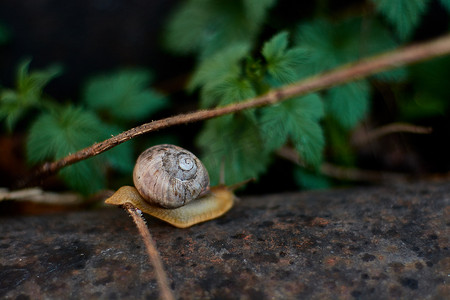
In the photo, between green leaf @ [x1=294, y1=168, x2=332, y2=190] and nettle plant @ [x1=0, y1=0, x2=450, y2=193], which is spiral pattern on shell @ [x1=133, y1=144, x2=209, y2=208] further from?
green leaf @ [x1=294, y1=168, x2=332, y2=190]

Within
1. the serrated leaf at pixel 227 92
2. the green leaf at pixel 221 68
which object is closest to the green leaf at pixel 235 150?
the serrated leaf at pixel 227 92

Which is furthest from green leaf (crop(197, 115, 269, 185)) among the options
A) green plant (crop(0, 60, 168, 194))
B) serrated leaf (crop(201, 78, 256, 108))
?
green plant (crop(0, 60, 168, 194))

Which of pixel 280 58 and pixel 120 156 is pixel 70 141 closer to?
pixel 120 156

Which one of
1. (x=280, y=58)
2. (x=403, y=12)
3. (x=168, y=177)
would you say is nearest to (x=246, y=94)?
(x=280, y=58)

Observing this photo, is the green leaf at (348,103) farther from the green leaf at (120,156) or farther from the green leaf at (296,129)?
the green leaf at (120,156)

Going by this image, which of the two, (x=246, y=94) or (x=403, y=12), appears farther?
(x=403, y=12)

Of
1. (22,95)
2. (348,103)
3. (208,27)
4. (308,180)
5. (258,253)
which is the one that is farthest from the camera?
(208,27)

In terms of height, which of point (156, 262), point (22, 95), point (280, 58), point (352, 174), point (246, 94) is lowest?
point (352, 174)
